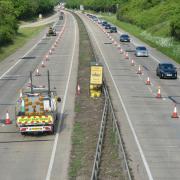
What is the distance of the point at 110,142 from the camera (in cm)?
2517

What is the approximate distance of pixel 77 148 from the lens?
24.7 metres

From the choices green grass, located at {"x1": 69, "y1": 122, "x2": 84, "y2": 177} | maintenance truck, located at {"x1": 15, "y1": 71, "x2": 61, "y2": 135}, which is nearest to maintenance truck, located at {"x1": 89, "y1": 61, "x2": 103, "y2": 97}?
green grass, located at {"x1": 69, "y1": 122, "x2": 84, "y2": 177}

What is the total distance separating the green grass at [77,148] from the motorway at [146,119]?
203 cm

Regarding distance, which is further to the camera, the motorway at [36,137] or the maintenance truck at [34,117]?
the maintenance truck at [34,117]

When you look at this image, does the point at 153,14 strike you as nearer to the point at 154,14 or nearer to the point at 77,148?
the point at 154,14

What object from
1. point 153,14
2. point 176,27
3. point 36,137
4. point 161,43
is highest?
point 36,137

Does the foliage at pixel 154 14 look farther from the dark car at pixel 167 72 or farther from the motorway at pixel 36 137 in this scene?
the dark car at pixel 167 72

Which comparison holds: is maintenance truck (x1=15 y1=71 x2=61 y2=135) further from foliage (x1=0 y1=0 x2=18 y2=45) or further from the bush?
the bush

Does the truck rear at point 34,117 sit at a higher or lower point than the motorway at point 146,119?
higher

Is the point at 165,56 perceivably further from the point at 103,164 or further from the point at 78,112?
the point at 103,164

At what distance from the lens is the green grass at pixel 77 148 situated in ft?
70.1

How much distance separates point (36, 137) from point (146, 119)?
7.40m

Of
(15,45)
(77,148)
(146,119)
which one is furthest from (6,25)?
(77,148)

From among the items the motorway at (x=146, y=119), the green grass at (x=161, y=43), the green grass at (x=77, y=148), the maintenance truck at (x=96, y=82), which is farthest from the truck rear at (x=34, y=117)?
the green grass at (x=161, y=43)
